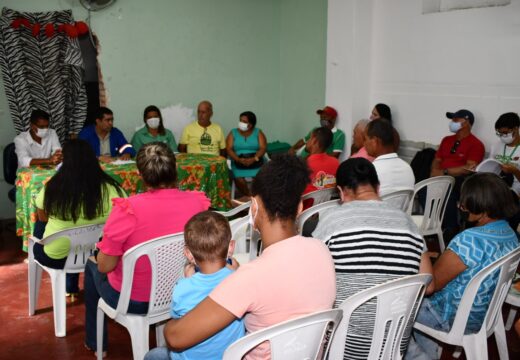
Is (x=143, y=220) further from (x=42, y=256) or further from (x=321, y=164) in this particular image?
(x=321, y=164)

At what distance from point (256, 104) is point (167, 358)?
5.34 metres

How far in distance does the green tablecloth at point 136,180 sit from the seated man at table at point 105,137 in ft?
2.13

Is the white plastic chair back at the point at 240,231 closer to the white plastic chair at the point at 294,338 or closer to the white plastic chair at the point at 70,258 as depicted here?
the white plastic chair at the point at 70,258

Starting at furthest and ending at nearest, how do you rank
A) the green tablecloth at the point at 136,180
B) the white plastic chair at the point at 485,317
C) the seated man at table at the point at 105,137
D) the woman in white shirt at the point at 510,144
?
the seated man at table at the point at 105,137
the woman in white shirt at the point at 510,144
the green tablecloth at the point at 136,180
the white plastic chair at the point at 485,317

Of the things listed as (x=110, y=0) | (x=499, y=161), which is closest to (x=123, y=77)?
(x=110, y=0)

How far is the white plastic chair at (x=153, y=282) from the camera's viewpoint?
230cm

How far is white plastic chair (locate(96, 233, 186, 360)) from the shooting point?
7.55 ft

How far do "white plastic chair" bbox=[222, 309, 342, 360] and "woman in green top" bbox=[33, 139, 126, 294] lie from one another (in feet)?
5.39

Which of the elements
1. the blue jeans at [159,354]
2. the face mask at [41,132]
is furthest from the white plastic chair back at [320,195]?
the face mask at [41,132]

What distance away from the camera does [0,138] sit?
525 centimetres

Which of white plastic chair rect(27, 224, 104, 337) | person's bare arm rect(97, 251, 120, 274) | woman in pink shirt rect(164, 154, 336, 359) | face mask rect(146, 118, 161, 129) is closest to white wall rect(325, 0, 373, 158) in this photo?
face mask rect(146, 118, 161, 129)

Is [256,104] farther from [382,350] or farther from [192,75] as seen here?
[382,350]

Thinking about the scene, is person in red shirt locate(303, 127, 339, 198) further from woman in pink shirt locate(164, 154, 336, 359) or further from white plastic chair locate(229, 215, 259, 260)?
woman in pink shirt locate(164, 154, 336, 359)

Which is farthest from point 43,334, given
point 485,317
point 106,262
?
point 485,317
